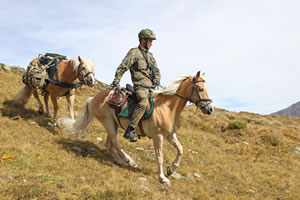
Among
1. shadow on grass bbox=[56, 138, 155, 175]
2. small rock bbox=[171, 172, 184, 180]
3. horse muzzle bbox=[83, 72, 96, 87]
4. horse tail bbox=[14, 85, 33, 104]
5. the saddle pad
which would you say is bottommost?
small rock bbox=[171, 172, 184, 180]

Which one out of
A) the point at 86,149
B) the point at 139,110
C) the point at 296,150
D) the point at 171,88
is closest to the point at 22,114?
the point at 86,149

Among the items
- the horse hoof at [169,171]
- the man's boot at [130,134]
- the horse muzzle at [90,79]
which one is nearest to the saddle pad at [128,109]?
the man's boot at [130,134]

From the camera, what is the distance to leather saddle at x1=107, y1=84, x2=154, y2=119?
22.9ft

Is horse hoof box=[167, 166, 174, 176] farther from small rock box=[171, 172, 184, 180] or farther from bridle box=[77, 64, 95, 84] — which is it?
bridle box=[77, 64, 95, 84]

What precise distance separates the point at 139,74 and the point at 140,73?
51mm

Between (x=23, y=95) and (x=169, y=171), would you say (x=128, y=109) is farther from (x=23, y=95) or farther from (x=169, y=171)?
(x=23, y=95)

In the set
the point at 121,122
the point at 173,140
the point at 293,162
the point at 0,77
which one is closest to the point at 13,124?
the point at 121,122

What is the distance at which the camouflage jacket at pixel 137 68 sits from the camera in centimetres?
682

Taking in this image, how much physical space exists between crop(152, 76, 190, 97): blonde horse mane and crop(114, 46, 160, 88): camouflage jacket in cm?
31

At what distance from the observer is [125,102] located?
7.14 metres

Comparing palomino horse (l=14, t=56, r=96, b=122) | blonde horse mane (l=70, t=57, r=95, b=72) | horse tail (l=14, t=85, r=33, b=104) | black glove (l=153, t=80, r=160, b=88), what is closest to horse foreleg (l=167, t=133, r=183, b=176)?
black glove (l=153, t=80, r=160, b=88)

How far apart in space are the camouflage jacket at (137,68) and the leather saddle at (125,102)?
0.39 m

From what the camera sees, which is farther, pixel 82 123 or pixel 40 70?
pixel 40 70

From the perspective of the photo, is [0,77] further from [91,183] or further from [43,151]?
[91,183]
